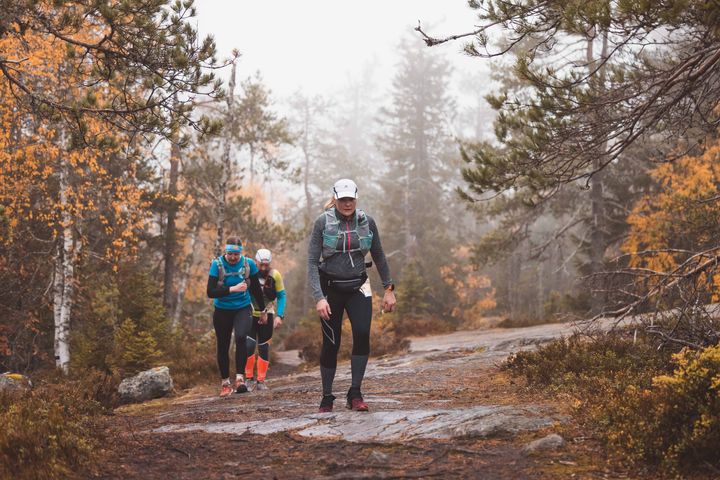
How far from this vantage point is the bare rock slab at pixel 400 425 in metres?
4.58

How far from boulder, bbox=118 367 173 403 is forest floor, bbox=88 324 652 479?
7.58 ft

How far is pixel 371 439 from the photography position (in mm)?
4590

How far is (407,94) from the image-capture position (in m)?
43.4

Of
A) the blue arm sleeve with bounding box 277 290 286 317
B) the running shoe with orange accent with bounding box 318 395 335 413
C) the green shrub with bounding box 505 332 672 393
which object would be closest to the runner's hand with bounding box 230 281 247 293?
the blue arm sleeve with bounding box 277 290 286 317

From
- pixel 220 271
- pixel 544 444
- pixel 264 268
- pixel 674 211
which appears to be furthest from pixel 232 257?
pixel 674 211

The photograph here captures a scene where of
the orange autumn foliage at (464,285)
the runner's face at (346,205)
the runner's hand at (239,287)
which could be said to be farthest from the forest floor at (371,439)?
the orange autumn foliage at (464,285)

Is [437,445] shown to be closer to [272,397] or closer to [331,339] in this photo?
[331,339]

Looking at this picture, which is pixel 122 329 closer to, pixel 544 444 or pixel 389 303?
pixel 389 303

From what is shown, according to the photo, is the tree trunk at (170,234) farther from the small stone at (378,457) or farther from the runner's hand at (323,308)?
the small stone at (378,457)

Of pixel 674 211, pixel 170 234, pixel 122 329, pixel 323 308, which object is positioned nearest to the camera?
pixel 323 308

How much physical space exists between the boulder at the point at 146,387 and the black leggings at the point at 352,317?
15.7 feet

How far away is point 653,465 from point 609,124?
461cm

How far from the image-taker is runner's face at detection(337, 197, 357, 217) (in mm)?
5613

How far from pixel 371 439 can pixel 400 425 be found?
46 centimetres
